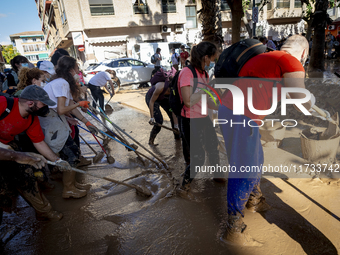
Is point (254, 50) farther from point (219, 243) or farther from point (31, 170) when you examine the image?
point (31, 170)

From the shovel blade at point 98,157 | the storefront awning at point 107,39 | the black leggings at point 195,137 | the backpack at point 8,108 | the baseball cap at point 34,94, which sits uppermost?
the storefront awning at point 107,39

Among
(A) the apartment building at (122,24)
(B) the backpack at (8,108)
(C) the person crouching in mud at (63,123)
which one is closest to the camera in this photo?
(B) the backpack at (8,108)

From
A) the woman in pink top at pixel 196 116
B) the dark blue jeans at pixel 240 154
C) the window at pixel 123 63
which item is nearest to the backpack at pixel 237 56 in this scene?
the dark blue jeans at pixel 240 154

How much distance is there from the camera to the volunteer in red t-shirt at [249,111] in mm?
1756

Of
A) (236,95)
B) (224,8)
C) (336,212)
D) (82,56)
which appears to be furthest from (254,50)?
(224,8)

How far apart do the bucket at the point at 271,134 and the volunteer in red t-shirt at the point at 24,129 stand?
3.41m

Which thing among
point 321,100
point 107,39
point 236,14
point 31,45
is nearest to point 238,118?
point 321,100

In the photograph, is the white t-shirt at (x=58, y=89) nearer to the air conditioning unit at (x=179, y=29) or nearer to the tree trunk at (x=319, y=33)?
the tree trunk at (x=319, y=33)

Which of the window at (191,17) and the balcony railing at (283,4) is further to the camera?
the balcony railing at (283,4)

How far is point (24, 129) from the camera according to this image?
2.54m

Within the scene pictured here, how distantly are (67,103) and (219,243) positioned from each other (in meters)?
2.62

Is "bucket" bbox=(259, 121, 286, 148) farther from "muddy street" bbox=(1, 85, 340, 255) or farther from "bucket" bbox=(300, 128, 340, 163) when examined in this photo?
"bucket" bbox=(300, 128, 340, 163)

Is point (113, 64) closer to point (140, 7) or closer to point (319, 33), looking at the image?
point (319, 33)

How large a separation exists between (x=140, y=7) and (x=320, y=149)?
73.5ft
